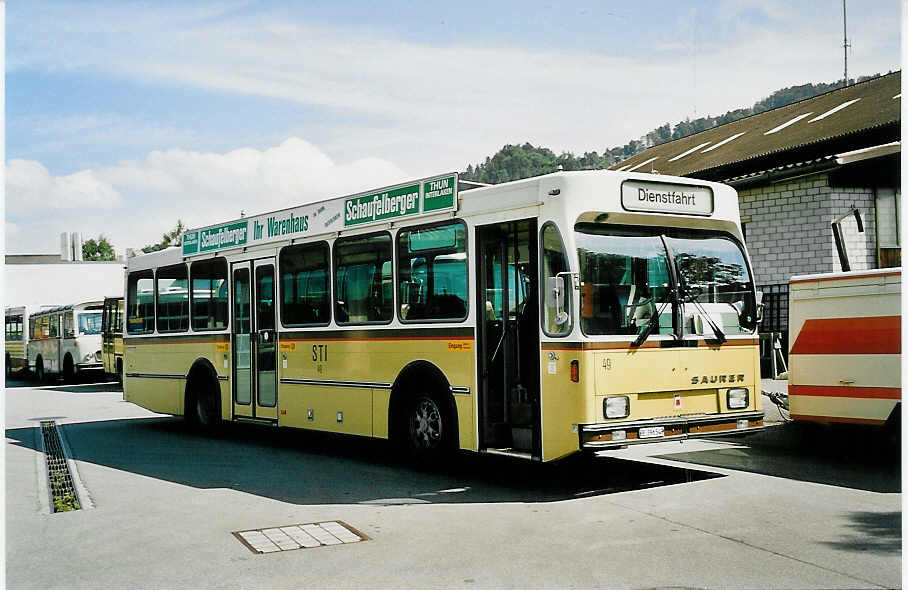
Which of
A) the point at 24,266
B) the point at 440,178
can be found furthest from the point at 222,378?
the point at 24,266

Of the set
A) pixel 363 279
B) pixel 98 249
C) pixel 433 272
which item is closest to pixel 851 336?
pixel 433 272

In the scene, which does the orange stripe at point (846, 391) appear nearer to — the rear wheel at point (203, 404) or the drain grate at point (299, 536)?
the drain grate at point (299, 536)

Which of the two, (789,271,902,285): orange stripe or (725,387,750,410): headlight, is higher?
(789,271,902,285): orange stripe

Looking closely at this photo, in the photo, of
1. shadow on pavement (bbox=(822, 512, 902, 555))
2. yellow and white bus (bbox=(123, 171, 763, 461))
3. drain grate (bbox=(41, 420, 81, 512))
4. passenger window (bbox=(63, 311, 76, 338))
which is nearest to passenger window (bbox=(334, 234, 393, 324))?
yellow and white bus (bbox=(123, 171, 763, 461))

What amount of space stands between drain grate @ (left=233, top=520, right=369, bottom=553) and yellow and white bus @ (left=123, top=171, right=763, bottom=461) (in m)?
2.17

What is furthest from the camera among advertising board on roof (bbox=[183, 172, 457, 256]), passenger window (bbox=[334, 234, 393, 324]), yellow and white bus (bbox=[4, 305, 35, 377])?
yellow and white bus (bbox=[4, 305, 35, 377])

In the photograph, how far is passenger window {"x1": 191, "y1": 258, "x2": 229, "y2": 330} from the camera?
1474cm

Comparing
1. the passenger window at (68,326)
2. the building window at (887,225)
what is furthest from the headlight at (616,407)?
the passenger window at (68,326)

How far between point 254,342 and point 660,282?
21.8ft

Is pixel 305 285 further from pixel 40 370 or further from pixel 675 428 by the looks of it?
pixel 40 370

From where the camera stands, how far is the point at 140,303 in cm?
1717

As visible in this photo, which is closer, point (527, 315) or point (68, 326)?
point (527, 315)

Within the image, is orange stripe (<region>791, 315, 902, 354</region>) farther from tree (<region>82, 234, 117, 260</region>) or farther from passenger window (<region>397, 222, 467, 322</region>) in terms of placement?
tree (<region>82, 234, 117, 260</region>)

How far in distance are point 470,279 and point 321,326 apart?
10.1 feet
